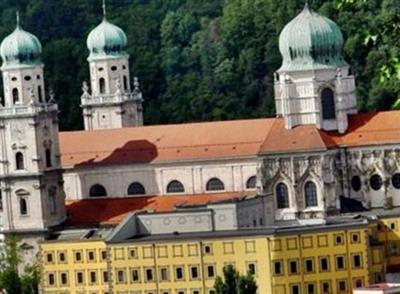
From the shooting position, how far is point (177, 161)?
7412 cm

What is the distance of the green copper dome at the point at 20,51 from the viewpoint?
75188 millimetres

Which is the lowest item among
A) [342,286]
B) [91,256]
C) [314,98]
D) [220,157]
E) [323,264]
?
[342,286]

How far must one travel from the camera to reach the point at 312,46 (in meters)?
73.6

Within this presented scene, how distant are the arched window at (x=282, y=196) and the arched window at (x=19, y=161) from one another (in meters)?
10.2

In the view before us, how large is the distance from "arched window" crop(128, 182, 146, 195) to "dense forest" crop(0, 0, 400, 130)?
2529 cm

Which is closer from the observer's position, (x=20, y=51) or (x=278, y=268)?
(x=278, y=268)

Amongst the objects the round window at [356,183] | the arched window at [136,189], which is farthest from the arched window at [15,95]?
the round window at [356,183]

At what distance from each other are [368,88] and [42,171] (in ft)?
116

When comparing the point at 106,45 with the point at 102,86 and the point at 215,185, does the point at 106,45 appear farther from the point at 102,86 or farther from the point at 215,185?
the point at 215,185

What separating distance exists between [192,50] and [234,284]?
73.4 m

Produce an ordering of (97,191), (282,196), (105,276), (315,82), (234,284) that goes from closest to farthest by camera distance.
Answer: (234,284)
(105,276)
(282,196)
(315,82)
(97,191)

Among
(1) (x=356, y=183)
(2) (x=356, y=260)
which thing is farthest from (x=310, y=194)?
(2) (x=356, y=260)

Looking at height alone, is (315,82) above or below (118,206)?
above

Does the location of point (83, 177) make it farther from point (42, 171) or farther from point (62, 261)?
point (62, 261)
